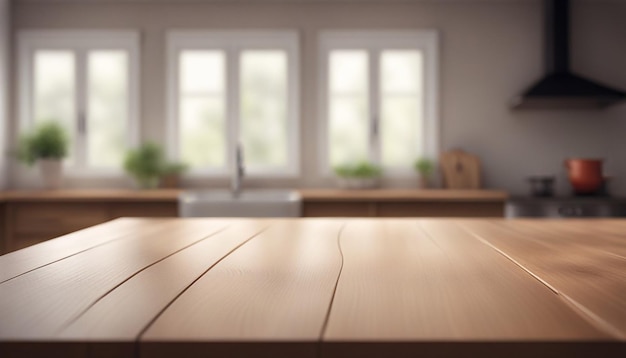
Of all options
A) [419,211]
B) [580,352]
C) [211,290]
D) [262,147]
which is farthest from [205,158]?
[580,352]

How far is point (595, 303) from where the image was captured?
0.61m

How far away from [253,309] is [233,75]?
12.2ft

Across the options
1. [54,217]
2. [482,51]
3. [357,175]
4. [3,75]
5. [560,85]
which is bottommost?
[54,217]

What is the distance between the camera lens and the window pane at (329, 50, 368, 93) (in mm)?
4133

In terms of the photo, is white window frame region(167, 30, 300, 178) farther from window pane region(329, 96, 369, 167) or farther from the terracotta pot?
the terracotta pot

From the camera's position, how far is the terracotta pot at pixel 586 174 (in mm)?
3699

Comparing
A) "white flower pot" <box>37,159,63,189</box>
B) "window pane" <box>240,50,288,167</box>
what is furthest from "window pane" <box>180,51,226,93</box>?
"white flower pot" <box>37,159,63,189</box>

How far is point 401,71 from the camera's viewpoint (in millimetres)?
4141

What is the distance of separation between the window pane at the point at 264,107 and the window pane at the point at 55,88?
1.34 metres

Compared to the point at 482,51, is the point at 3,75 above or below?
below

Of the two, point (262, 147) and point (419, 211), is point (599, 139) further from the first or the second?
point (262, 147)

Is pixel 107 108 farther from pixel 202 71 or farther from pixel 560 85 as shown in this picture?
pixel 560 85

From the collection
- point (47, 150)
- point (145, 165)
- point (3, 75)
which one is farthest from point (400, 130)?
point (3, 75)

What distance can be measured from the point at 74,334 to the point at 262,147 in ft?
12.2
